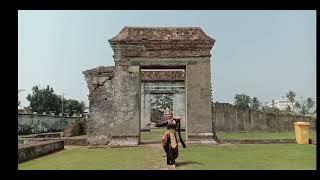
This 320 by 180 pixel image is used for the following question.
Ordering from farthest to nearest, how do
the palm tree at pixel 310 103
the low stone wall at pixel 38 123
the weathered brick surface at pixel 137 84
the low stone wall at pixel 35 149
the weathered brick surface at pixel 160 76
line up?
1. the palm tree at pixel 310 103
2. the weathered brick surface at pixel 160 76
3. the low stone wall at pixel 38 123
4. the weathered brick surface at pixel 137 84
5. the low stone wall at pixel 35 149

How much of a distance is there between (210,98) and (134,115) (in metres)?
3.20

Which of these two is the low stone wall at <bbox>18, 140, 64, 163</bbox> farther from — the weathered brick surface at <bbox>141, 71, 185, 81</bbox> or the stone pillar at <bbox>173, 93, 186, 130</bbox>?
the stone pillar at <bbox>173, 93, 186, 130</bbox>

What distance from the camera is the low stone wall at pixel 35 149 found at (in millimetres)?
9512

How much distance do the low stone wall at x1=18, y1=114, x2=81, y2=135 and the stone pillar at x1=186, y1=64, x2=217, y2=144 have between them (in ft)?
45.4

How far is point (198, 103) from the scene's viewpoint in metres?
15.5

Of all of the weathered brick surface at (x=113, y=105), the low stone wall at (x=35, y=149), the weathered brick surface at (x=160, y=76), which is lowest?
the low stone wall at (x=35, y=149)

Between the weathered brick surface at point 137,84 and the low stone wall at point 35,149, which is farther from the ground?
the weathered brick surface at point 137,84

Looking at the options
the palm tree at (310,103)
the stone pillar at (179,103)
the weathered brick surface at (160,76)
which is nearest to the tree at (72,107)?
the stone pillar at (179,103)

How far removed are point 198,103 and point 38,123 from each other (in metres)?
16.8

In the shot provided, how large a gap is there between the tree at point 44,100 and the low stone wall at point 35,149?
43.7 m

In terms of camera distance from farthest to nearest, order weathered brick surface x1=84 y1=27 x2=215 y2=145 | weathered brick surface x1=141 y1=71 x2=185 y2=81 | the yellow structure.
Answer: weathered brick surface x1=141 y1=71 x2=185 y2=81 → weathered brick surface x1=84 y1=27 x2=215 y2=145 → the yellow structure

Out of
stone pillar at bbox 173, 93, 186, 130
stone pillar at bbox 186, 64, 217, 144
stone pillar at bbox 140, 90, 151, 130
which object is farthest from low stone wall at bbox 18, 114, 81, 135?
stone pillar at bbox 186, 64, 217, 144

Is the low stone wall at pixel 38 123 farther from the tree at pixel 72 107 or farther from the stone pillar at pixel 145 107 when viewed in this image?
the tree at pixel 72 107

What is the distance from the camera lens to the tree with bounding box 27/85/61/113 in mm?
55375
